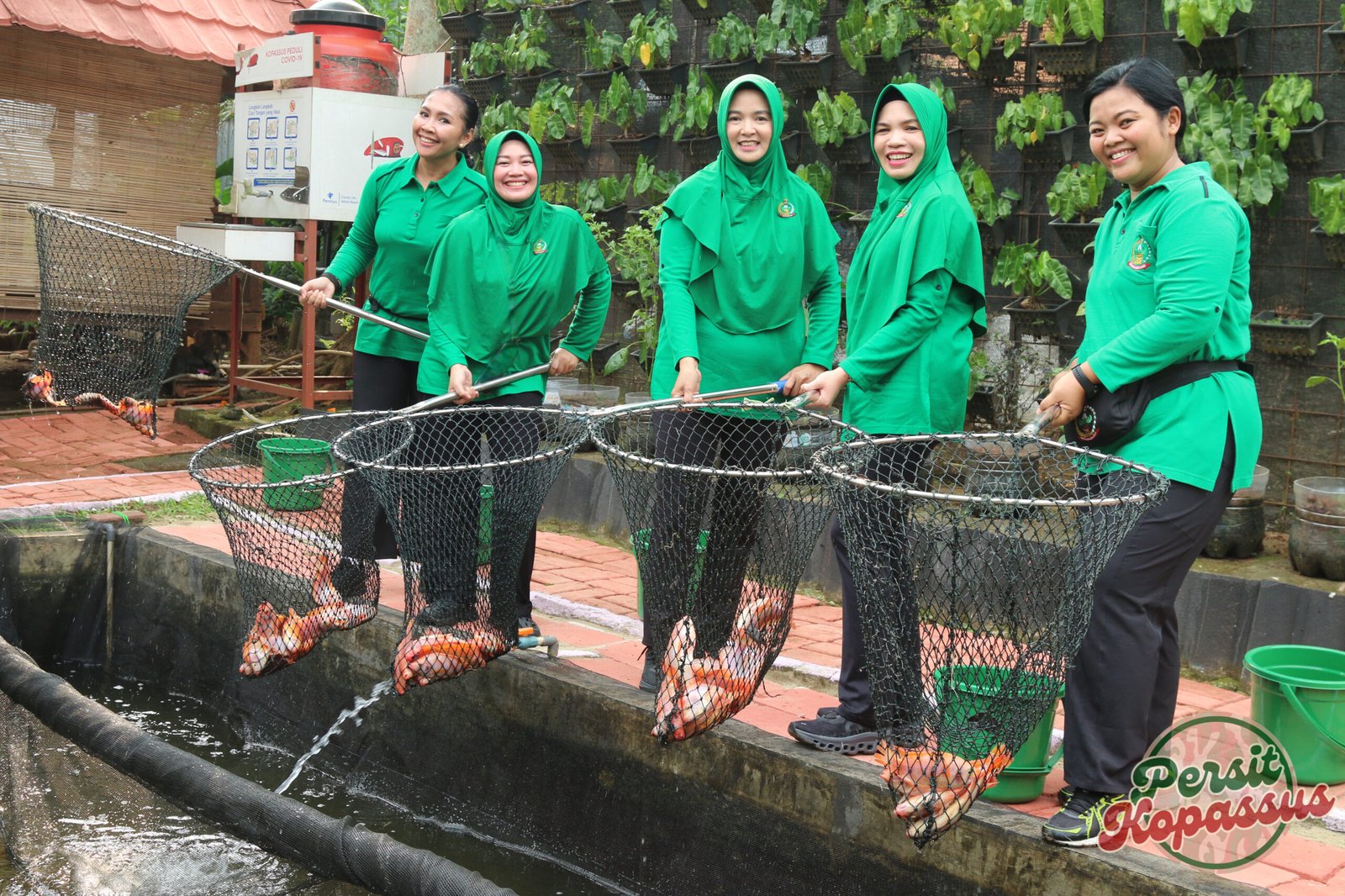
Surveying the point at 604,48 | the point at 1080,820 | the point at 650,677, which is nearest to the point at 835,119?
the point at 604,48

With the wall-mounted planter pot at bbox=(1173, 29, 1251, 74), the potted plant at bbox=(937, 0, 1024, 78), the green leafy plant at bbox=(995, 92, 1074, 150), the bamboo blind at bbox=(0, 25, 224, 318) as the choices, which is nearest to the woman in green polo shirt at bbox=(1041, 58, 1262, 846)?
the wall-mounted planter pot at bbox=(1173, 29, 1251, 74)

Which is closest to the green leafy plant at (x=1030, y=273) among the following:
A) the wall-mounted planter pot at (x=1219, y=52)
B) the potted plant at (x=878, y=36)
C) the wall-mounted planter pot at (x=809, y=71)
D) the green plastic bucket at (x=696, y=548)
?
the wall-mounted planter pot at (x=1219, y=52)

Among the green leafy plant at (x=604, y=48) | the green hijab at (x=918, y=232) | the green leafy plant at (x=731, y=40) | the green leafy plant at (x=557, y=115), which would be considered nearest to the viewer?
the green hijab at (x=918, y=232)

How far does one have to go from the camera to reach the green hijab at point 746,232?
3703 millimetres

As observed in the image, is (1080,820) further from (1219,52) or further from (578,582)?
(1219,52)

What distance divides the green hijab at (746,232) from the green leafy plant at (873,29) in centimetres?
292

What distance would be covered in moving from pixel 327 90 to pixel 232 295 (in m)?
2.37

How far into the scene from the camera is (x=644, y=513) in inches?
136

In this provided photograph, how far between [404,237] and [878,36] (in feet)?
9.70

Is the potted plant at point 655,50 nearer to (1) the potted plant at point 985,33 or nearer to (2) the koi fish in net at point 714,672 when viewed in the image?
(1) the potted plant at point 985,33

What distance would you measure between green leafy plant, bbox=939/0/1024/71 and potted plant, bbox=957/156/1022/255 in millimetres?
466

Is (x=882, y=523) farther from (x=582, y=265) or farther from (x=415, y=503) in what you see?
(x=582, y=265)

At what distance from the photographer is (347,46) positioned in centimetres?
747

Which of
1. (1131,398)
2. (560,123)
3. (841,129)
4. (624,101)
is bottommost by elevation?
(1131,398)
